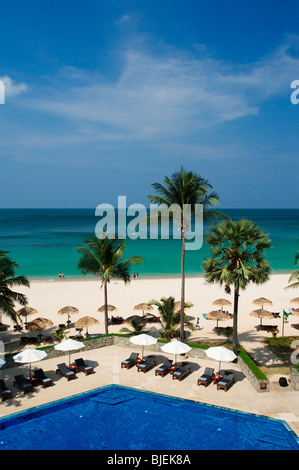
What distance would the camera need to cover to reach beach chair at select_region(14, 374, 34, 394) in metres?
14.5

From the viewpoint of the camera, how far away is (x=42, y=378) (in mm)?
15320

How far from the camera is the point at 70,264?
191ft

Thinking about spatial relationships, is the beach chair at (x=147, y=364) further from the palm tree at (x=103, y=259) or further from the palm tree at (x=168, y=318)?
the palm tree at (x=103, y=259)

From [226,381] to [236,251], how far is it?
19.5 ft

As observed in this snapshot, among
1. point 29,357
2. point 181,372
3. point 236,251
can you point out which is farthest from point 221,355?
point 29,357

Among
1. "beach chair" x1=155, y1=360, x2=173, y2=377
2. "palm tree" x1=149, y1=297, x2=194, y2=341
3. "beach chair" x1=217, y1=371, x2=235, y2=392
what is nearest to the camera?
"beach chair" x1=217, y1=371, x2=235, y2=392

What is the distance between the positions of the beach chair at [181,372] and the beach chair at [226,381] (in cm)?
170

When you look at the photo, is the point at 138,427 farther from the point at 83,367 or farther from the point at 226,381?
the point at 83,367

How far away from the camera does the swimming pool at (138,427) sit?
37.4ft

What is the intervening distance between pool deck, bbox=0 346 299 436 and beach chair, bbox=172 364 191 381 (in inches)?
8.0

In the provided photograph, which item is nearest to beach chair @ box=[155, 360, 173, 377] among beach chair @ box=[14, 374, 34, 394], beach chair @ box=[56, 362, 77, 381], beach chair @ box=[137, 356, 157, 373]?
beach chair @ box=[137, 356, 157, 373]

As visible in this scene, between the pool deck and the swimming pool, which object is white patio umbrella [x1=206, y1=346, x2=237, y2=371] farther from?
the swimming pool

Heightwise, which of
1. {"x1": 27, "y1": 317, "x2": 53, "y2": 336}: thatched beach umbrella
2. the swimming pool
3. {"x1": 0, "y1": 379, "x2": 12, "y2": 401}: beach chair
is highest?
{"x1": 27, "y1": 317, "x2": 53, "y2": 336}: thatched beach umbrella

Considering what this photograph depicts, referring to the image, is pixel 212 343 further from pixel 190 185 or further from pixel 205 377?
pixel 190 185
